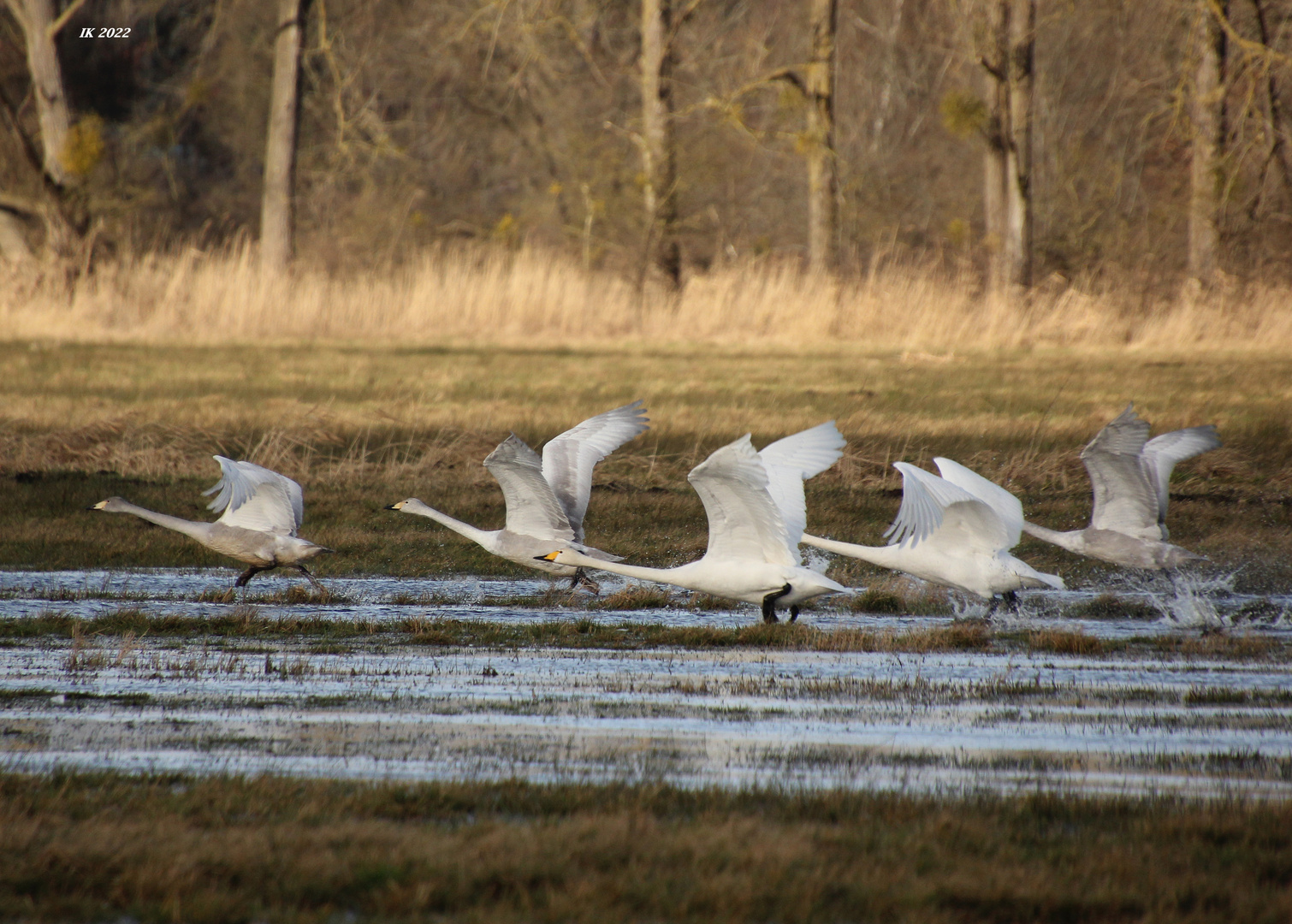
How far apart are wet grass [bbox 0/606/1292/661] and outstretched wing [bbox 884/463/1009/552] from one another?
0.51 metres

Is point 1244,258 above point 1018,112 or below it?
below

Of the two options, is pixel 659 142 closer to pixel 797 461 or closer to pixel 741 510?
pixel 797 461

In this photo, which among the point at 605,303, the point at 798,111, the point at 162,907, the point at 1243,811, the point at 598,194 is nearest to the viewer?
the point at 162,907

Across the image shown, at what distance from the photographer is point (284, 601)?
8875 millimetres

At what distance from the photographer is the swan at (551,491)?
9219mm

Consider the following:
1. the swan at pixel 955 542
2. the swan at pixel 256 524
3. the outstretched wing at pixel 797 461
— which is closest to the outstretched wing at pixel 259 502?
the swan at pixel 256 524

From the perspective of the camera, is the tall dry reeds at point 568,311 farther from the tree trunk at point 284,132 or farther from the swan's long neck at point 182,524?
the swan's long neck at point 182,524

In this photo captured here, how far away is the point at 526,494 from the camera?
371 inches

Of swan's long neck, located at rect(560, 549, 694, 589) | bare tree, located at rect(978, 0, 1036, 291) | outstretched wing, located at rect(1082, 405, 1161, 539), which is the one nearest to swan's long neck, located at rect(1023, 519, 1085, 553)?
outstretched wing, located at rect(1082, 405, 1161, 539)

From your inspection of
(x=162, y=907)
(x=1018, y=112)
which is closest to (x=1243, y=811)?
(x=162, y=907)

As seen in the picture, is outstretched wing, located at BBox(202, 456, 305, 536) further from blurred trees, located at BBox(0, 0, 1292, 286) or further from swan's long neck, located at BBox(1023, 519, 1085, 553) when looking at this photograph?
blurred trees, located at BBox(0, 0, 1292, 286)

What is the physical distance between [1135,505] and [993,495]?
101 cm

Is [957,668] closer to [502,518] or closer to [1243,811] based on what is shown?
[1243,811]

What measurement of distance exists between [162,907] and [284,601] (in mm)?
5335
